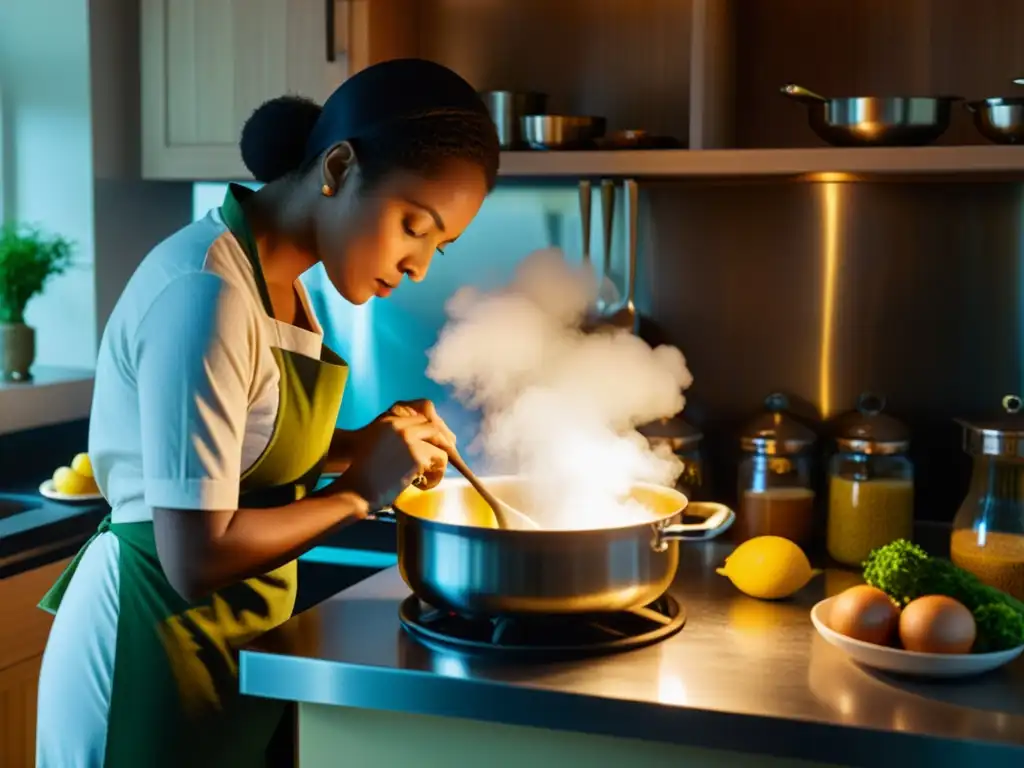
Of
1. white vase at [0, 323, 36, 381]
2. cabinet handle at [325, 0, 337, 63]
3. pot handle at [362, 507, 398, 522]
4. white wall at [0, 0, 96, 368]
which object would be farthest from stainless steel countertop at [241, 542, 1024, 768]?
white wall at [0, 0, 96, 368]

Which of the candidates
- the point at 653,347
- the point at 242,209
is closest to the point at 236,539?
the point at 242,209

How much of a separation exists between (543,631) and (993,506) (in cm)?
74

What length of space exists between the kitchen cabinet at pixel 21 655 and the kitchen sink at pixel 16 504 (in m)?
0.24

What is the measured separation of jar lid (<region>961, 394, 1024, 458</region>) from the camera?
1.78m

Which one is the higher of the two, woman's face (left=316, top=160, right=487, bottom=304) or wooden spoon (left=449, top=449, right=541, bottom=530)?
woman's face (left=316, top=160, right=487, bottom=304)

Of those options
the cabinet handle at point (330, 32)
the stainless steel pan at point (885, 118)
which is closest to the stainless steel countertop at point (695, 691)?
the stainless steel pan at point (885, 118)

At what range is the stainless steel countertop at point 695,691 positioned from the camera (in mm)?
1175

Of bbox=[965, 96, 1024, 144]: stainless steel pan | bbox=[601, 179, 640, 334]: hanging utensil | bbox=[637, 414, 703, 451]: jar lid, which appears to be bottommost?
bbox=[637, 414, 703, 451]: jar lid

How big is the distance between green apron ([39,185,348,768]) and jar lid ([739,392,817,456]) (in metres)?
0.81

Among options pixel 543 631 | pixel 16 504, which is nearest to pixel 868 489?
pixel 543 631

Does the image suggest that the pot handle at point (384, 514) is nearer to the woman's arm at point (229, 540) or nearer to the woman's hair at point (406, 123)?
the woman's arm at point (229, 540)

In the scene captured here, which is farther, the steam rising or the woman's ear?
the steam rising

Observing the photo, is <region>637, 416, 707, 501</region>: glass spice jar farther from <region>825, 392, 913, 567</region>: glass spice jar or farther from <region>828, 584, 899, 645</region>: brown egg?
<region>828, 584, 899, 645</region>: brown egg

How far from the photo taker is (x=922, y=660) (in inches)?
51.2
